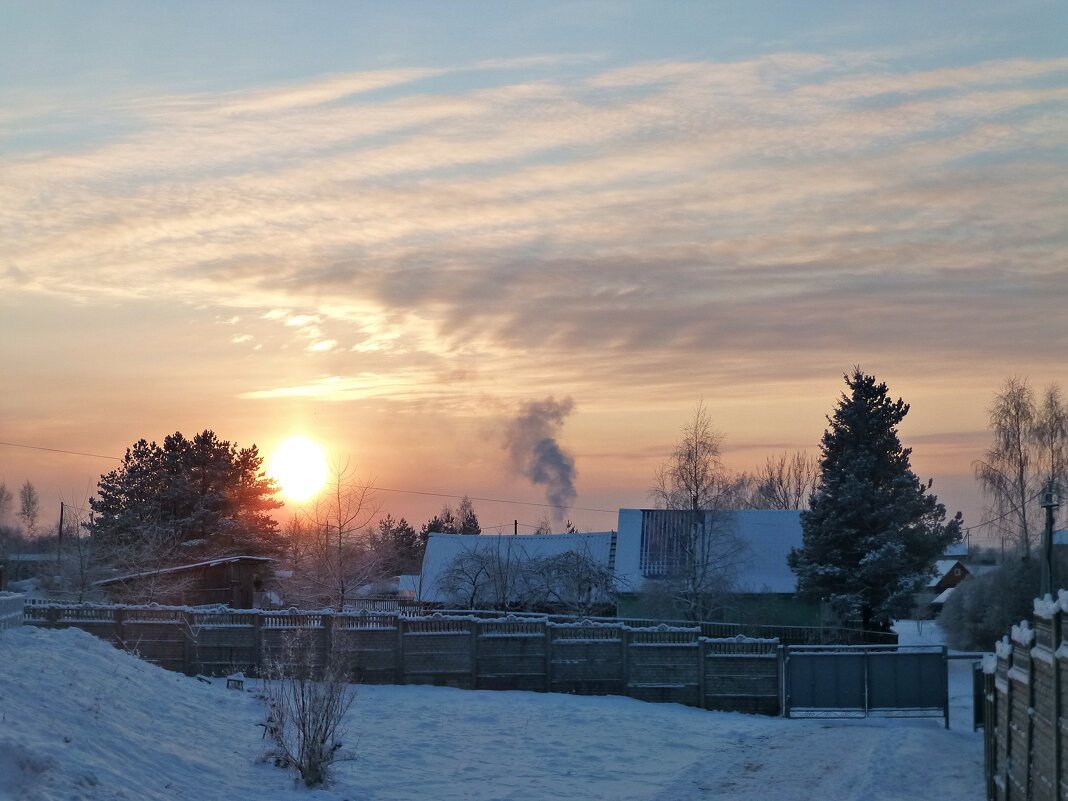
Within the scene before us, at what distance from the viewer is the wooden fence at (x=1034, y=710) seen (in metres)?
8.52

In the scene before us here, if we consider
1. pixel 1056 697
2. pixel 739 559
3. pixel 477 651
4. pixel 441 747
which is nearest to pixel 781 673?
pixel 477 651

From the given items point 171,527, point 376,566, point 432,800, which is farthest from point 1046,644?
point 171,527

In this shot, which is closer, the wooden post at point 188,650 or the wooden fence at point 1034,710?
the wooden fence at point 1034,710

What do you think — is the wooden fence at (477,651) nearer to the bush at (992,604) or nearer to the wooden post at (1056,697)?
the bush at (992,604)

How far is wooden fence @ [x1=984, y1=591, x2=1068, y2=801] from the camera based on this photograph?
8.52 metres

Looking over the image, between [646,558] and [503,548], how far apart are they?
9.14 m

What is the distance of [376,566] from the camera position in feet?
173

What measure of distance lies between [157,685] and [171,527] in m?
38.5

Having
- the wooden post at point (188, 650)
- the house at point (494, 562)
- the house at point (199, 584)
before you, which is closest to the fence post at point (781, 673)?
the wooden post at point (188, 650)

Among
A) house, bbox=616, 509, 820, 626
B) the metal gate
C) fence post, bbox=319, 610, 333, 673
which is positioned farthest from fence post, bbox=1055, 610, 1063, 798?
house, bbox=616, 509, 820, 626

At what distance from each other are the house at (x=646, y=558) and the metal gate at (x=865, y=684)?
20720 mm

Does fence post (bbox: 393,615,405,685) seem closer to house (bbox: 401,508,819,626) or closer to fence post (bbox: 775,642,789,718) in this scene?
fence post (bbox: 775,642,789,718)

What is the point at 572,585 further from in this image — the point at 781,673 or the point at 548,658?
the point at 781,673

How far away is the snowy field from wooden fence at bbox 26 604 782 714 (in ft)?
3.44
